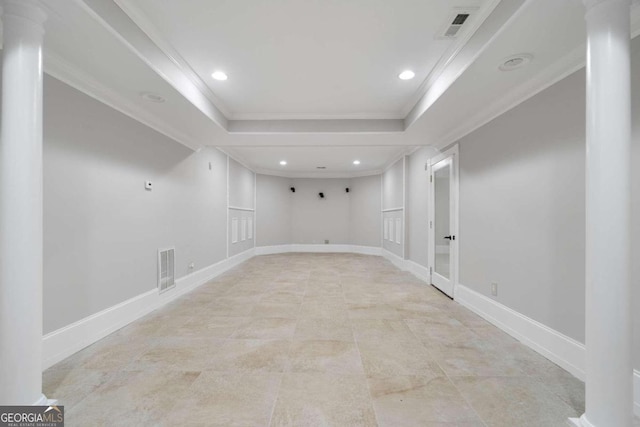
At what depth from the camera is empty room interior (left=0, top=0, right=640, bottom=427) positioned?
1.55m

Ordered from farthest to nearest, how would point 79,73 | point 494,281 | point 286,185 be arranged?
point 286,185 < point 494,281 < point 79,73

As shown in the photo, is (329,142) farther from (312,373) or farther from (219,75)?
(312,373)

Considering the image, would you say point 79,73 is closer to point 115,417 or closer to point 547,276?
point 115,417

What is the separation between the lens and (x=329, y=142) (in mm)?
4734

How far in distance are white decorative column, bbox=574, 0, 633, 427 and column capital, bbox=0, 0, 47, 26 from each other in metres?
3.02

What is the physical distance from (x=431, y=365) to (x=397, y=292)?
2.22 m

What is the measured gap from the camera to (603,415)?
1.46 metres

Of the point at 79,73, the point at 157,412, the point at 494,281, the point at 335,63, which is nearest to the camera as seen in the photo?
the point at 157,412

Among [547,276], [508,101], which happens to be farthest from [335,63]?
[547,276]

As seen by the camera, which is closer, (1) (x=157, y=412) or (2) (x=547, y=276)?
(1) (x=157, y=412)

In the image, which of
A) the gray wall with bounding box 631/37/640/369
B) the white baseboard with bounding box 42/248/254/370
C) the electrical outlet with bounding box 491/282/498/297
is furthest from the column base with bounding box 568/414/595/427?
the white baseboard with bounding box 42/248/254/370

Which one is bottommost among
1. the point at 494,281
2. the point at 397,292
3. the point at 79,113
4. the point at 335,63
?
the point at 397,292

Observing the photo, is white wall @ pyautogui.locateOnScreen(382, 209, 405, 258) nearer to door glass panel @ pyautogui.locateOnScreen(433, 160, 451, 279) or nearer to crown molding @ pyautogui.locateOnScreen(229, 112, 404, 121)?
door glass panel @ pyautogui.locateOnScreen(433, 160, 451, 279)

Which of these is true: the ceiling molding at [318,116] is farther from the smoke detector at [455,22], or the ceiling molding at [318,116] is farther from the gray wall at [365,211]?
the gray wall at [365,211]
